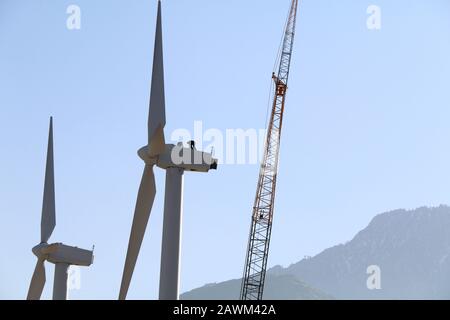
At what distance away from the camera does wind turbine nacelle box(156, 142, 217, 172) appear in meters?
41.3

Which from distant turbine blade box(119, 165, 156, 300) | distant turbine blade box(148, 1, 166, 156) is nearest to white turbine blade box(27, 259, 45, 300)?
distant turbine blade box(119, 165, 156, 300)

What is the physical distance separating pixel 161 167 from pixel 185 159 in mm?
1219

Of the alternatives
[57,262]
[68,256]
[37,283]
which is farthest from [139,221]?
[37,283]

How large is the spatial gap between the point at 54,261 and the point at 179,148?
13.1m

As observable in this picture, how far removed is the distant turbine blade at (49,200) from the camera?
177ft

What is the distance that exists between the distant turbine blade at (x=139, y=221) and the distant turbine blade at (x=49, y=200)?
13220 mm

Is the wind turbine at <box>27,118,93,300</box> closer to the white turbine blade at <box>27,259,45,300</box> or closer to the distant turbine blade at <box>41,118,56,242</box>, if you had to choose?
the white turbine blade at <box>27,259,45,300</box>

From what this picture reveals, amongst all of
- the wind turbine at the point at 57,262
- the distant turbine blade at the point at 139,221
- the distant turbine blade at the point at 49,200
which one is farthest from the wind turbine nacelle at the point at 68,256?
the distant turbine blade at the point at 139,221

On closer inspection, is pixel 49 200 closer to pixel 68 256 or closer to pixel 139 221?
pixel 68 256
